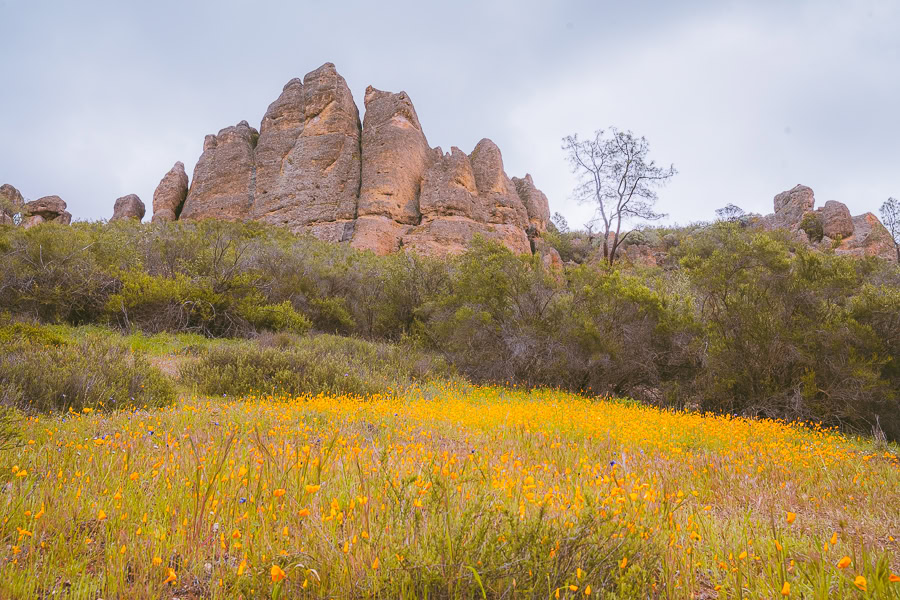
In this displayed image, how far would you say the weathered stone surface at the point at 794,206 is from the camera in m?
42.0

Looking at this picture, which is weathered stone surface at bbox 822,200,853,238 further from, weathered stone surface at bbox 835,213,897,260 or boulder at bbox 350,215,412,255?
boulder at bbox 350,215,412,255

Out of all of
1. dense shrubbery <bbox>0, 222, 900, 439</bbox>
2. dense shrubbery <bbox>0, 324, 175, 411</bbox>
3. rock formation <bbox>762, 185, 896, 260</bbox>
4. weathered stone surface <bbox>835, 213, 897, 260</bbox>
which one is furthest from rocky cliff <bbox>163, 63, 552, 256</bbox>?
dense shrubbery <bbox>0, 324, 175, 411</bbox>

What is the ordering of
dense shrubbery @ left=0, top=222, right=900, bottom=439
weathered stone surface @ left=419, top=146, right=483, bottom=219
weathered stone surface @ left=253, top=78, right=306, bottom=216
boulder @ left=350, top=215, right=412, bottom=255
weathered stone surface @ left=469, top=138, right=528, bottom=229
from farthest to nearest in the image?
weathered stone surface @ left=253, top=78, right=306, bottom=216 < weathered stone surface @ left=469, top=138, right=528, bottom=229 < weathered stone surface @ left=419, top=146, right=483, bottom=219 < boulder @ left=350, top=215, right=412, bottom=255 < dense shrubbery @ left=0, top=222, right=900, bottom=439

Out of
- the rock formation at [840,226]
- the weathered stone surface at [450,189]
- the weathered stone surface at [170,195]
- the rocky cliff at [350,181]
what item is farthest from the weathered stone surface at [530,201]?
the weathered stone surface at [170,195]

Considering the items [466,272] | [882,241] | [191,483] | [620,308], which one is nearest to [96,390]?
[191,483]

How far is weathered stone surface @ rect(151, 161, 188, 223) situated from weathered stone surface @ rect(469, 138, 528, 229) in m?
26.9

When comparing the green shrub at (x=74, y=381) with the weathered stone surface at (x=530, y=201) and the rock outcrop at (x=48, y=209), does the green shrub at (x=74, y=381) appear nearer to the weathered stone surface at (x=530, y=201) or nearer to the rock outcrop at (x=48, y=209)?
the weathered stone surface at (x=530, y=201)

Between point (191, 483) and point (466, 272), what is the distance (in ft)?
39.8

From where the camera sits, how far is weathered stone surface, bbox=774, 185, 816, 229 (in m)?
42.0

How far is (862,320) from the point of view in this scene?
9.64 m

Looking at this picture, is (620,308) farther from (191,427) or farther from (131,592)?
(131,592)

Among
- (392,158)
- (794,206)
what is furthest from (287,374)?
(794,206)

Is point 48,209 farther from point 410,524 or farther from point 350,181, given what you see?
point 410,524

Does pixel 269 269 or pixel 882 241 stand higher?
pixel 882 241
